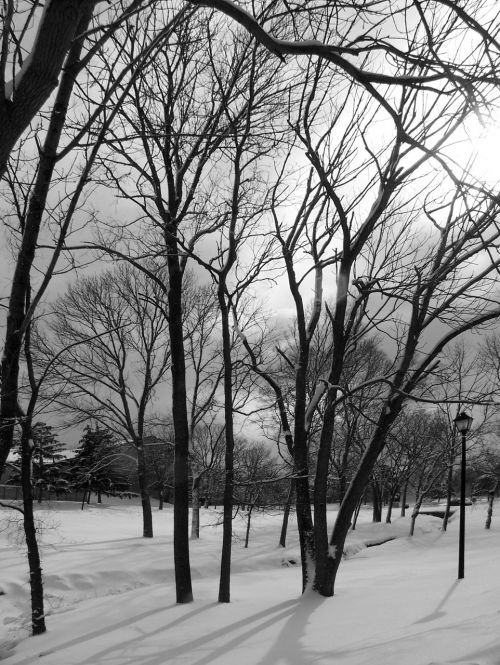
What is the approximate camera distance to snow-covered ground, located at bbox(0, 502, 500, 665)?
4.76m

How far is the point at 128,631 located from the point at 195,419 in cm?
1431

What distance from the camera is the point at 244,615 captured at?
24.6 ft

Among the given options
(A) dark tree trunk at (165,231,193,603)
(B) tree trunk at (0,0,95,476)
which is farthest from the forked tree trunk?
(B) tree trunk at (0,0,95,476)

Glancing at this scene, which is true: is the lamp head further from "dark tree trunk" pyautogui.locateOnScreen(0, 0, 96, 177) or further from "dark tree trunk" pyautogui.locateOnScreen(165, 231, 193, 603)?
"dark tree trunk" pyautogui.locateOnScreen(0, 0, 96, 177)

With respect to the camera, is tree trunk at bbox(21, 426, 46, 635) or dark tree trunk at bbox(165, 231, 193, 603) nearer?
tree trunk at bbox(21, 426, 46, 635)

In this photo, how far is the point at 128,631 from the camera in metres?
6.98

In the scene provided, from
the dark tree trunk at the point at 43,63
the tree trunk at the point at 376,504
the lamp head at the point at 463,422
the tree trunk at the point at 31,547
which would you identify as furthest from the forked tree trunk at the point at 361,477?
the tree trunk at the point at 376,504

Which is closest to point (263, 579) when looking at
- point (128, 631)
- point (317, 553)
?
point (317, 553)

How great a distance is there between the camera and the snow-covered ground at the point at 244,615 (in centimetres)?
476

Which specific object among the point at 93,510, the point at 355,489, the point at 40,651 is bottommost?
the point at 93,510

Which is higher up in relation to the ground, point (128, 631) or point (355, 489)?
point (355, 489)

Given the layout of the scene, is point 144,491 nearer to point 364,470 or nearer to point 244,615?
point 244,615

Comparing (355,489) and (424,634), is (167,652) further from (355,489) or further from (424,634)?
(355,489)

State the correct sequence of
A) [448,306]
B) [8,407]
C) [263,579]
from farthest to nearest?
[263,579]
[448,306]
[8,407]
